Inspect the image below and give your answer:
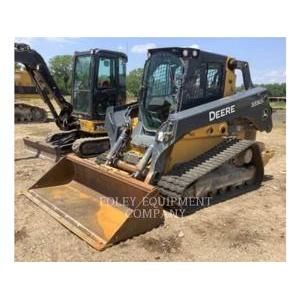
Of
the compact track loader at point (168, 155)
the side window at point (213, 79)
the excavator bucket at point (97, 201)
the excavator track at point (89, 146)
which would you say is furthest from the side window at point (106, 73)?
the side window at point (213, 79)

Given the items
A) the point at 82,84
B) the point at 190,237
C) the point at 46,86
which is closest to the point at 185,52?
the point at 190,237

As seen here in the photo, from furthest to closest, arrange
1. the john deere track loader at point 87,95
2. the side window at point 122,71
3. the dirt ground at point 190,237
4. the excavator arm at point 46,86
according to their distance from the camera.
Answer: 1. the excavator arm at point 46,86
2. the side window at point 122,71
3. the john deere track loader at point 87,95
4. the dirt ground at point 190,237

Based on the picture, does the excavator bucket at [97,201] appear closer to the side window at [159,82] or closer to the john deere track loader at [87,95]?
the side window at [159,82]

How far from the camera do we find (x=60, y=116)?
1122 centimetres

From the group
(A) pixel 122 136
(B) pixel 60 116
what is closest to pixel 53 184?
(A) pixel 122 136

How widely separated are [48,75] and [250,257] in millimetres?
8184

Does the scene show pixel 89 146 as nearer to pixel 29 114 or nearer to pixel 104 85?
pixel 104 85

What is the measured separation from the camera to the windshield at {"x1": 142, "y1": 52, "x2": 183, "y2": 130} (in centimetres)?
638

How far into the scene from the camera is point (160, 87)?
6684mm

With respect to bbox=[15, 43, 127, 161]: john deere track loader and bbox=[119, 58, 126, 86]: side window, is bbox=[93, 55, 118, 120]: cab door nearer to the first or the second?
bbox=[15, 43, 127, 161]: john deere track loader

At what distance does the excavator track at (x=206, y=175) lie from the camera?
543 centimetres

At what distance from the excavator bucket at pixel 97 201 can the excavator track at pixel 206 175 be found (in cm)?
44

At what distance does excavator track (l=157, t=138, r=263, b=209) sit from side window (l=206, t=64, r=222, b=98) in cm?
82

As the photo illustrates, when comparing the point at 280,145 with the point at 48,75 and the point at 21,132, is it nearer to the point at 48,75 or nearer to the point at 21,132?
the point at 48,75
